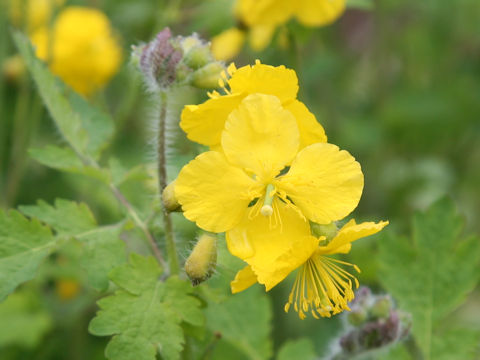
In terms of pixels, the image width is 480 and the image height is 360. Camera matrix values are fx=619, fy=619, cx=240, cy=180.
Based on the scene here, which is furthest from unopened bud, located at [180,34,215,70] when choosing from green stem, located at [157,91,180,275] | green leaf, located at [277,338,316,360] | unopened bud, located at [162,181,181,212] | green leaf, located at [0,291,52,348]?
green leaf, located at [0,291,52,348]

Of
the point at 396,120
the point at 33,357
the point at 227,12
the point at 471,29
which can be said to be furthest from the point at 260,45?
the point at 33,357

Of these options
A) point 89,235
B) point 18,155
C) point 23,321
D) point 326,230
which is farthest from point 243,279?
point 18,155

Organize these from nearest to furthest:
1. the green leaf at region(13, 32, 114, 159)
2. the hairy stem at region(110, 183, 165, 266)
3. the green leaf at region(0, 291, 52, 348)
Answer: the hairy stem at region(110, 183, 165, 266) < the green leaf at region(13, 32, 114, 159) < the green leaf at region(0, 291, 52, 348)

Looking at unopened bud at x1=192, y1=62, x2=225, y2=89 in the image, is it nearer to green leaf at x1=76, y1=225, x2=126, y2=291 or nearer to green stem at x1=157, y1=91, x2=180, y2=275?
green stem at x1=157, y1=91, x2=180, y2=275

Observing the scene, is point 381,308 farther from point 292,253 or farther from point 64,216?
point 64,216

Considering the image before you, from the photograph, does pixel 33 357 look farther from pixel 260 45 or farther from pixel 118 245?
pixel 260 45
